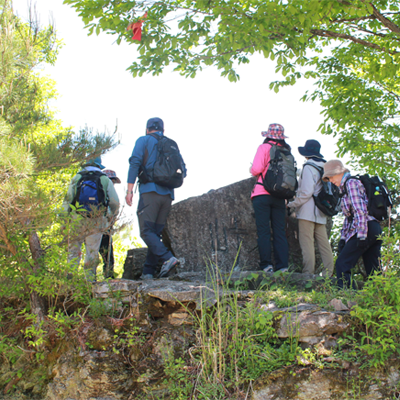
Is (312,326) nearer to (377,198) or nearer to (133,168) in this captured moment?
(377,198)

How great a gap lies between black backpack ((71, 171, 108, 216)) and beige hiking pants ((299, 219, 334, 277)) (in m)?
2.95

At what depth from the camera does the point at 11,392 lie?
4.55 m

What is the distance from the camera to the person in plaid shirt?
4.73m

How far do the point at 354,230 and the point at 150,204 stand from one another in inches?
104

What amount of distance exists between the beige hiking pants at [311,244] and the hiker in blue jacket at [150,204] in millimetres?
1951

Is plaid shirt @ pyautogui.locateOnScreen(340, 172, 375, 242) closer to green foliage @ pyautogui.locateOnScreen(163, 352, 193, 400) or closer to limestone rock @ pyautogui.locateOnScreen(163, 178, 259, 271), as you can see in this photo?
limestone rock @ pyautogui.locateOnScreen(163, 178, 259, 271)

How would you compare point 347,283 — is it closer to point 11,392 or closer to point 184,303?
point 184,303

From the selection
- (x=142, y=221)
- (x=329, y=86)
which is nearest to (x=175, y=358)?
(x=142, y=221)

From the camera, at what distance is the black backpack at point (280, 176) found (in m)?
5.44

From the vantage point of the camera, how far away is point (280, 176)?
546 cm

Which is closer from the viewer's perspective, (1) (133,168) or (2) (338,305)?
(2) (338,305)

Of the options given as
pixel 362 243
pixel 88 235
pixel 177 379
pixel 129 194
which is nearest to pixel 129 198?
pixel 129 194

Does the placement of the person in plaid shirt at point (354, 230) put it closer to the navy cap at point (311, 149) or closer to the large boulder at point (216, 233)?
the navy cap at point (311, 149)

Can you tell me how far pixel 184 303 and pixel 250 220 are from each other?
2423mm
